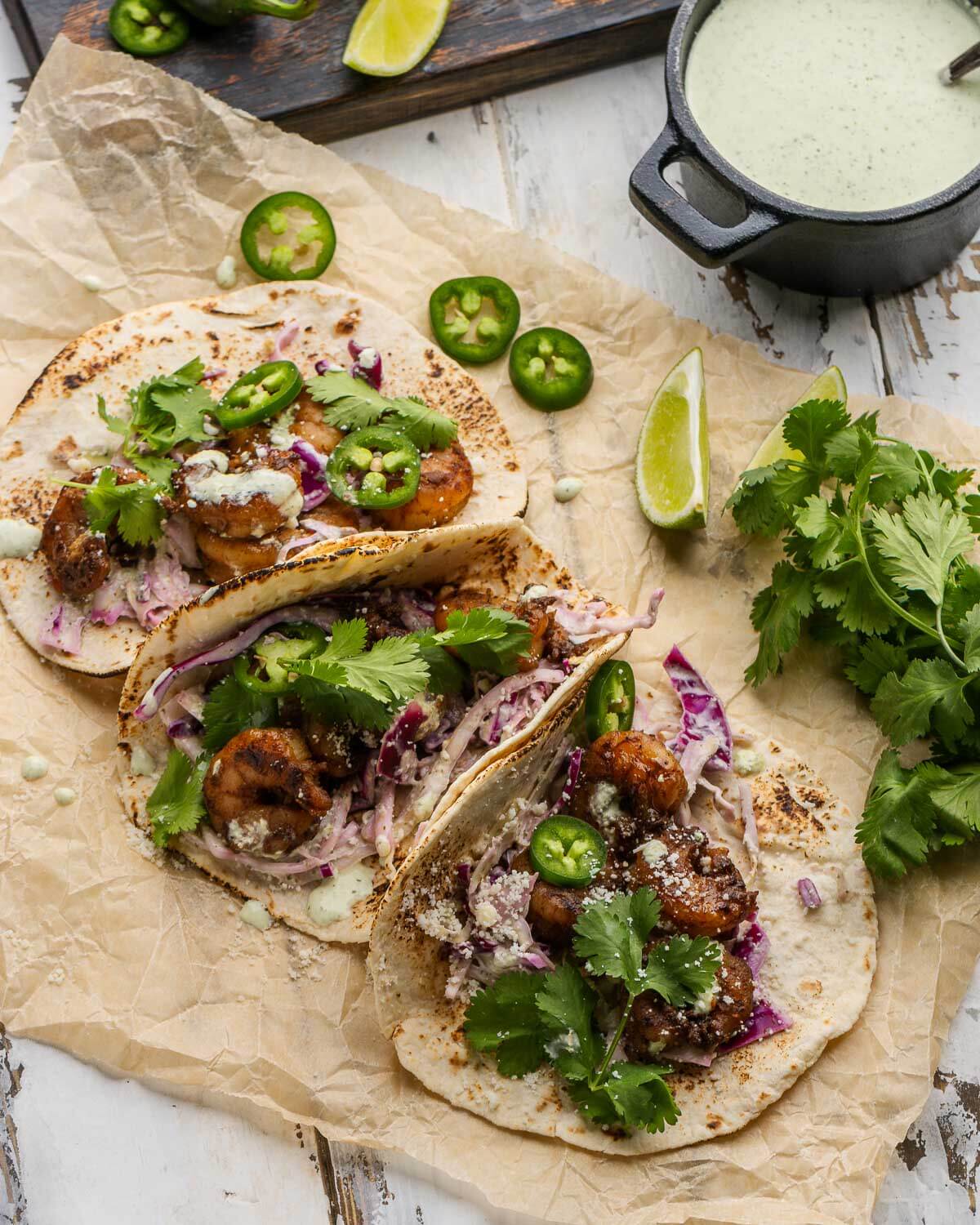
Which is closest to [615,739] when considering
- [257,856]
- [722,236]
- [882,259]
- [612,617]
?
[612,617]

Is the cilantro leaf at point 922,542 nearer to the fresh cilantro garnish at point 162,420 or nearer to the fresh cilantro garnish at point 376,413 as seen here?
the fresh cilantro garnish at point 376,413

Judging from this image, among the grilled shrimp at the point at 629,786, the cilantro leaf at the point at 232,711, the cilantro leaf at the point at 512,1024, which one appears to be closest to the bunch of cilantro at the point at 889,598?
the grilled shrimp at the point at 629,786

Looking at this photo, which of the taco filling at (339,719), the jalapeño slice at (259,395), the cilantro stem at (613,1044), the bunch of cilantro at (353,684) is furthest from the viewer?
the jalapeño slice at (259,395)

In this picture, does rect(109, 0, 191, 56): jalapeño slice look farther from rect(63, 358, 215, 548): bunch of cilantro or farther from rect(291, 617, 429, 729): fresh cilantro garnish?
rect(291, 617, 429, 729): fresh cilantro garnish

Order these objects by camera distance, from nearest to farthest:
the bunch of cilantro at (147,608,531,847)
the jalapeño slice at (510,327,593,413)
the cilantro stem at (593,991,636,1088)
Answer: the cilantro stem at (593,991,636,1088) → the bunch of cilantro at (147,608,531,847) → the jalapeño slice at (510,327,593,413)

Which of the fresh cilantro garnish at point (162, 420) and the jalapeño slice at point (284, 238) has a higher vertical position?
the jalapeño slice at point (284, 238)

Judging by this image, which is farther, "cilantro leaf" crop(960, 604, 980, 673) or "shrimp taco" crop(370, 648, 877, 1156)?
"cilantro leaf" crop(960, 604, 980, 673)

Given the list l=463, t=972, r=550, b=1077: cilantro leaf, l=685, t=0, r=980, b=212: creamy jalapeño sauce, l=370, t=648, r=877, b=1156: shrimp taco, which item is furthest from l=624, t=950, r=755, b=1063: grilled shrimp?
l=685, t=0, r=980, b=212: creamy jalapeño sauce
